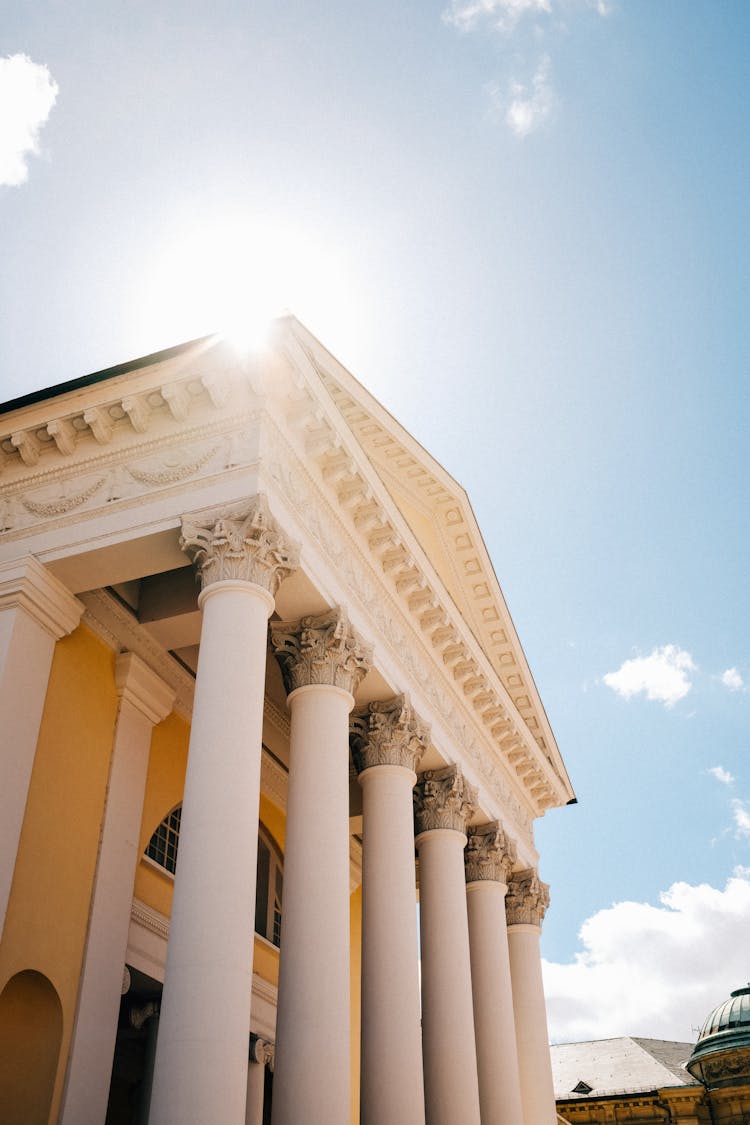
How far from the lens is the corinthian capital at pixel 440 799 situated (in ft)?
62.5

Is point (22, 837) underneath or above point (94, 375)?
underneath

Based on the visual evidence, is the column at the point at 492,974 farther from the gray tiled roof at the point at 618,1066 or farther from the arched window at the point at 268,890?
the gray tiled roof at the point at 618,1066

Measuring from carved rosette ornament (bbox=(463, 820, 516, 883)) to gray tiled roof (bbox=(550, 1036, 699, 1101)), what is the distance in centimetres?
3587

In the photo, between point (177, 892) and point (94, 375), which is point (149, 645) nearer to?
point (94, 375)

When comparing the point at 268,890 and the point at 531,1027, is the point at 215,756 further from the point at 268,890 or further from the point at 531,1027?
the point at 531,1027

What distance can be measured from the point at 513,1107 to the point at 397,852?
631 centimetres

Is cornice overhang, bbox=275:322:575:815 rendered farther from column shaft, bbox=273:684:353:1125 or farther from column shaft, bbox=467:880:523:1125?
column shaft, bbox=467:880:523:1125

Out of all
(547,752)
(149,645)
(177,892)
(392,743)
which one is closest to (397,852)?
(392,743)

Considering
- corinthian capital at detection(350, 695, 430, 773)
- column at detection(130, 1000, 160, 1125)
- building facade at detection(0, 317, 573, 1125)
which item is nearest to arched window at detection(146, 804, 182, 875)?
building facade at detection(0, 317, 573, 1125)

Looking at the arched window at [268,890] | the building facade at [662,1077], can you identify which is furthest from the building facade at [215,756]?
the building facade at [662,1077]

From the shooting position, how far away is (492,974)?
1991cm

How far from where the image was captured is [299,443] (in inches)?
567

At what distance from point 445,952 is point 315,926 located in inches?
229

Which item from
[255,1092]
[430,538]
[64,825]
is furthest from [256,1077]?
[430,538]
